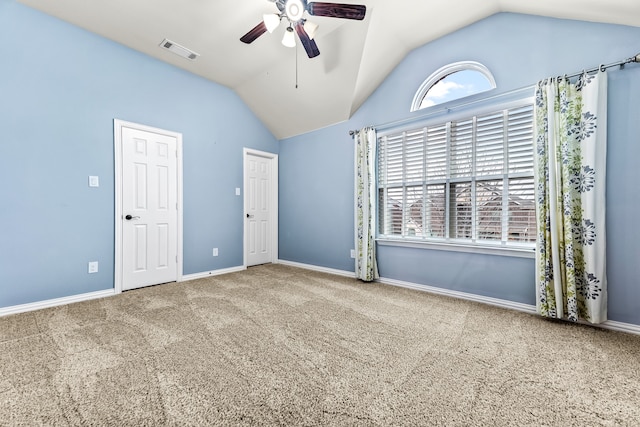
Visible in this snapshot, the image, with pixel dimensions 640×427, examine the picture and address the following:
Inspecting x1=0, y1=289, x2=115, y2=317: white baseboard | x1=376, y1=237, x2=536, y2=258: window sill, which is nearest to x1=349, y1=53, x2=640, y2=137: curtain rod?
x1=376, y1=237, x2=536, y2=258: window sill

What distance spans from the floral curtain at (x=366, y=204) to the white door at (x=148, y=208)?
2594 mm

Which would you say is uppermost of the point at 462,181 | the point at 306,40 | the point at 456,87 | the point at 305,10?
the point at 305,10

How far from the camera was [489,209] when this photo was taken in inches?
116

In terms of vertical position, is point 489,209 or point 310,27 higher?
point 310,27

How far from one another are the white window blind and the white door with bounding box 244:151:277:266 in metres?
2.17

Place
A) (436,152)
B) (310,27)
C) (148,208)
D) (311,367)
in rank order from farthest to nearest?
(148,208), (436,152), (310,27), (311,367)

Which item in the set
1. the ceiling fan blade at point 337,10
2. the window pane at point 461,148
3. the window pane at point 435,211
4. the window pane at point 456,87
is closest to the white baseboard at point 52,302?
the ceiling fan blade at point 337,10

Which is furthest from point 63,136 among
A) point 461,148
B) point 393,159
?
point 461,148

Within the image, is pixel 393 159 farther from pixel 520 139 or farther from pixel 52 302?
pixel 52 302

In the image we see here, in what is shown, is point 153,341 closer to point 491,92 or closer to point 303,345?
point 303,345

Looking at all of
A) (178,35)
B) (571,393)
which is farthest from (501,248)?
(178,35)

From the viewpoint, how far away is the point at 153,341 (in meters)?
2.05

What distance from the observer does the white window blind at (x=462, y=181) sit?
2.76m

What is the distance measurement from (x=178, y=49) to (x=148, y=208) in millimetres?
2055
